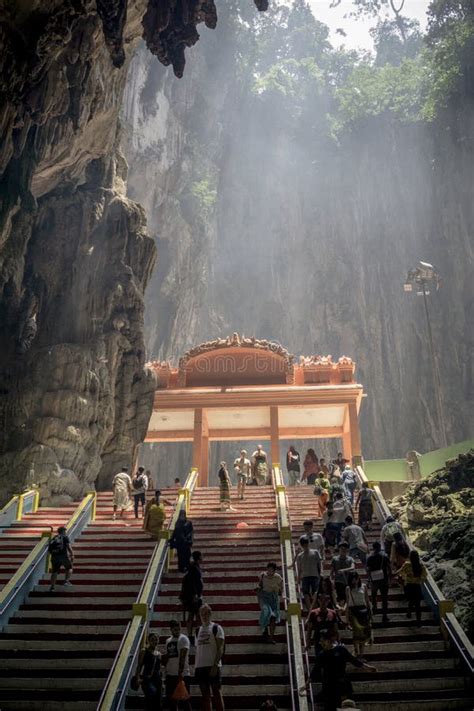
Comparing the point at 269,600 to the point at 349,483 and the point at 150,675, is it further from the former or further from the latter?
the point at 349,483

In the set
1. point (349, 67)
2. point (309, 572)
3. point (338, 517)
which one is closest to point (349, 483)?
point (338, 517)

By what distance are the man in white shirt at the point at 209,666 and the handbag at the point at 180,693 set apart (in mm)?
173

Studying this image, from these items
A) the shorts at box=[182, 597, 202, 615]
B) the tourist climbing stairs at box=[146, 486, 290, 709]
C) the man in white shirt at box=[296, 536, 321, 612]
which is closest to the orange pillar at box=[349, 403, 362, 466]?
the tourist climbing stairs at box=[146, 486, 290, 709]

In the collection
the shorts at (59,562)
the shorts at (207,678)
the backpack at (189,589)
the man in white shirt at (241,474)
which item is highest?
the man in white shirt at (241,474)

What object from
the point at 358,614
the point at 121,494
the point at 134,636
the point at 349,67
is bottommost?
the point at 134,636

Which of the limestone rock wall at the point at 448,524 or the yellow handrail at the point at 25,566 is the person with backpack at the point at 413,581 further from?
the yellow handrail at the point at 25,566

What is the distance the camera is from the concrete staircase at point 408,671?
21.8 ft

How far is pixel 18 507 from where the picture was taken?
1309cm

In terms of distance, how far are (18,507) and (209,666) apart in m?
8.01

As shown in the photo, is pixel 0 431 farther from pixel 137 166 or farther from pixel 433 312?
pixel 433 312

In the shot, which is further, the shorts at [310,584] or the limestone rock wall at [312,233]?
the limestone rock wall at [312,233]

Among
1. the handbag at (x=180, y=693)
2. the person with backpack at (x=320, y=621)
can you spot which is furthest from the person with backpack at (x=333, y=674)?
the handbag at (x=180, y=693)

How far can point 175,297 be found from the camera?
1336 inches

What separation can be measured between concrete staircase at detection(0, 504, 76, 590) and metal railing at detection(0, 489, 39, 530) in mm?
112
